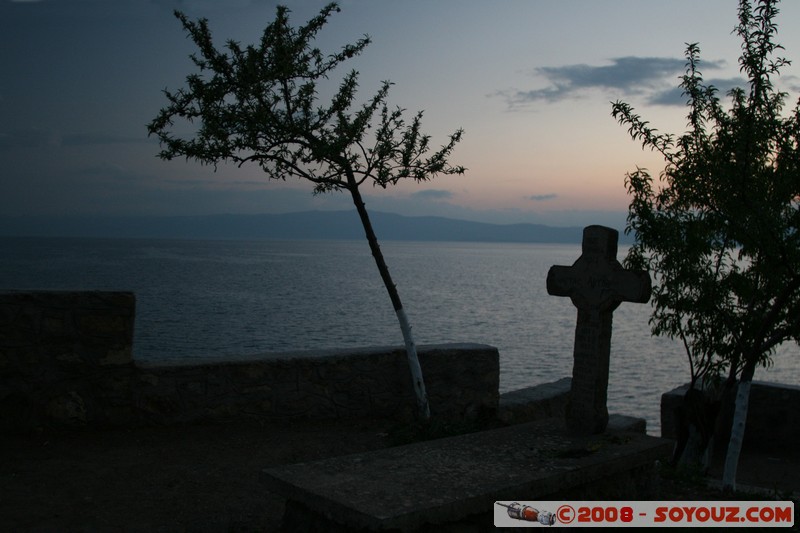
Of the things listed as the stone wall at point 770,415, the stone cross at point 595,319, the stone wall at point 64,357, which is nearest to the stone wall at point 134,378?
the stone wall at point 64,357

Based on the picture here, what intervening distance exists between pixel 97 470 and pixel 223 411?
1597mm

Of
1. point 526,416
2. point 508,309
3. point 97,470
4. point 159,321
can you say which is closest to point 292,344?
point 159,321

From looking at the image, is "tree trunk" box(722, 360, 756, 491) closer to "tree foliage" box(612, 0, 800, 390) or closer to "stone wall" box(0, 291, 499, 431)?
"tree foliage" box(612, 0, 800, 390)

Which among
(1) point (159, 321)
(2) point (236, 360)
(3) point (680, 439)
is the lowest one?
(1) point (159, 321)

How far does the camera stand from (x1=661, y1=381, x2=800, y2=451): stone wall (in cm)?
1142

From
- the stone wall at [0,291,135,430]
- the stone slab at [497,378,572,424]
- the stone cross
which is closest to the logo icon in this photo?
the stone cross

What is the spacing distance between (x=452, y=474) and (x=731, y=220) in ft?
17.1

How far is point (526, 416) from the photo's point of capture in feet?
29.9

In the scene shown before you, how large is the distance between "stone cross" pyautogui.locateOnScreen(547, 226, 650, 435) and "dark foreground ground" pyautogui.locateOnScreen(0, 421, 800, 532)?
0.92m

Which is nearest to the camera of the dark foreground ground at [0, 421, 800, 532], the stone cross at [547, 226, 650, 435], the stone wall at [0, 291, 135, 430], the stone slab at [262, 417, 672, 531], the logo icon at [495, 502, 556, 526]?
the stone slab at [262, 417, 672, 531]

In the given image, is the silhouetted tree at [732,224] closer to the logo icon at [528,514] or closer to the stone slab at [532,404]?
the stone slab at [532,404]

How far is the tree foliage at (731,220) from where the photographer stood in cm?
739

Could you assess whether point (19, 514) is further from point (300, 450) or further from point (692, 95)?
point (692, 95)

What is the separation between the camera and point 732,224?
8.00 meters
